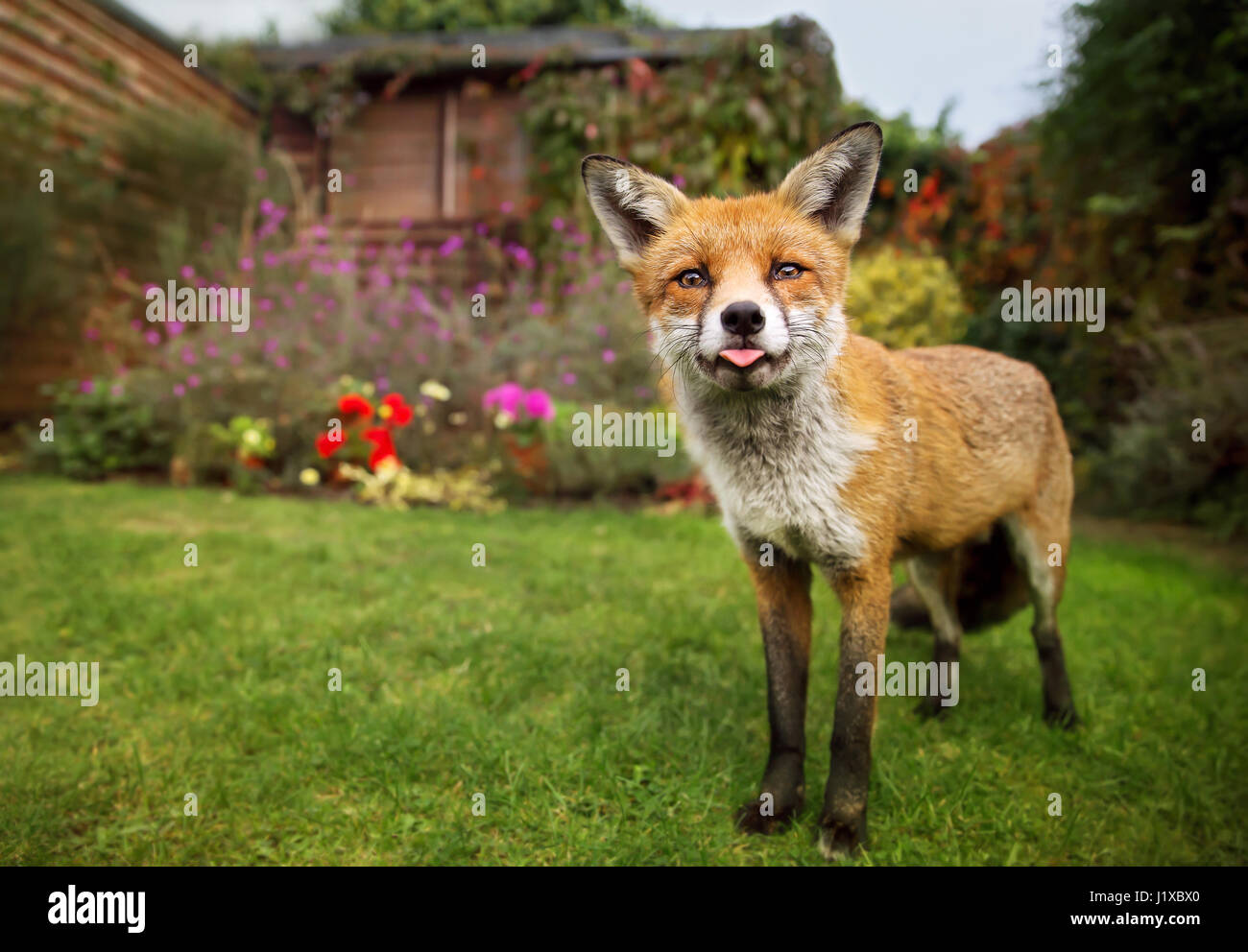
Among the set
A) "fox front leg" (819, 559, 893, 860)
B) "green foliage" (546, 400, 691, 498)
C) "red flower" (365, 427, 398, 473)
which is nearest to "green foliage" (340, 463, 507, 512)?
"red flower" (365, 427, 398, 473)

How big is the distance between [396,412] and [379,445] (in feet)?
1.08

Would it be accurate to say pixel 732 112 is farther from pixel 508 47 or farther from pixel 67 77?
pixel 67 77

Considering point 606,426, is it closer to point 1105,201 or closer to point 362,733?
point 362,733

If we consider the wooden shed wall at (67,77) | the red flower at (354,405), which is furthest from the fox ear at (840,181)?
the wooden shed wall at (67,77)

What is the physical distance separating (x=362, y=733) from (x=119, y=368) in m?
6.89

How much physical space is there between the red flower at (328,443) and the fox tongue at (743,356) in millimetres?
4965

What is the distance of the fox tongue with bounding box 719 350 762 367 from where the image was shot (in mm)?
1906

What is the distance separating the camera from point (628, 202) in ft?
7.48

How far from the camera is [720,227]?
6.85ft

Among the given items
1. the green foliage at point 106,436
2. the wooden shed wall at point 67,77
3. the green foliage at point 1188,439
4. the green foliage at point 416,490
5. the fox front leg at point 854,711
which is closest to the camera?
the fox front leg at point 854,711

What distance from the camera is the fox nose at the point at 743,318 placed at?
1.88 m

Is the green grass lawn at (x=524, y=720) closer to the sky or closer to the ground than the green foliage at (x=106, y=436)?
closer to the ground

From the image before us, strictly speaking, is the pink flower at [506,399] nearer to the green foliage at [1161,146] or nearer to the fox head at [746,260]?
the fox head at [746,260]
